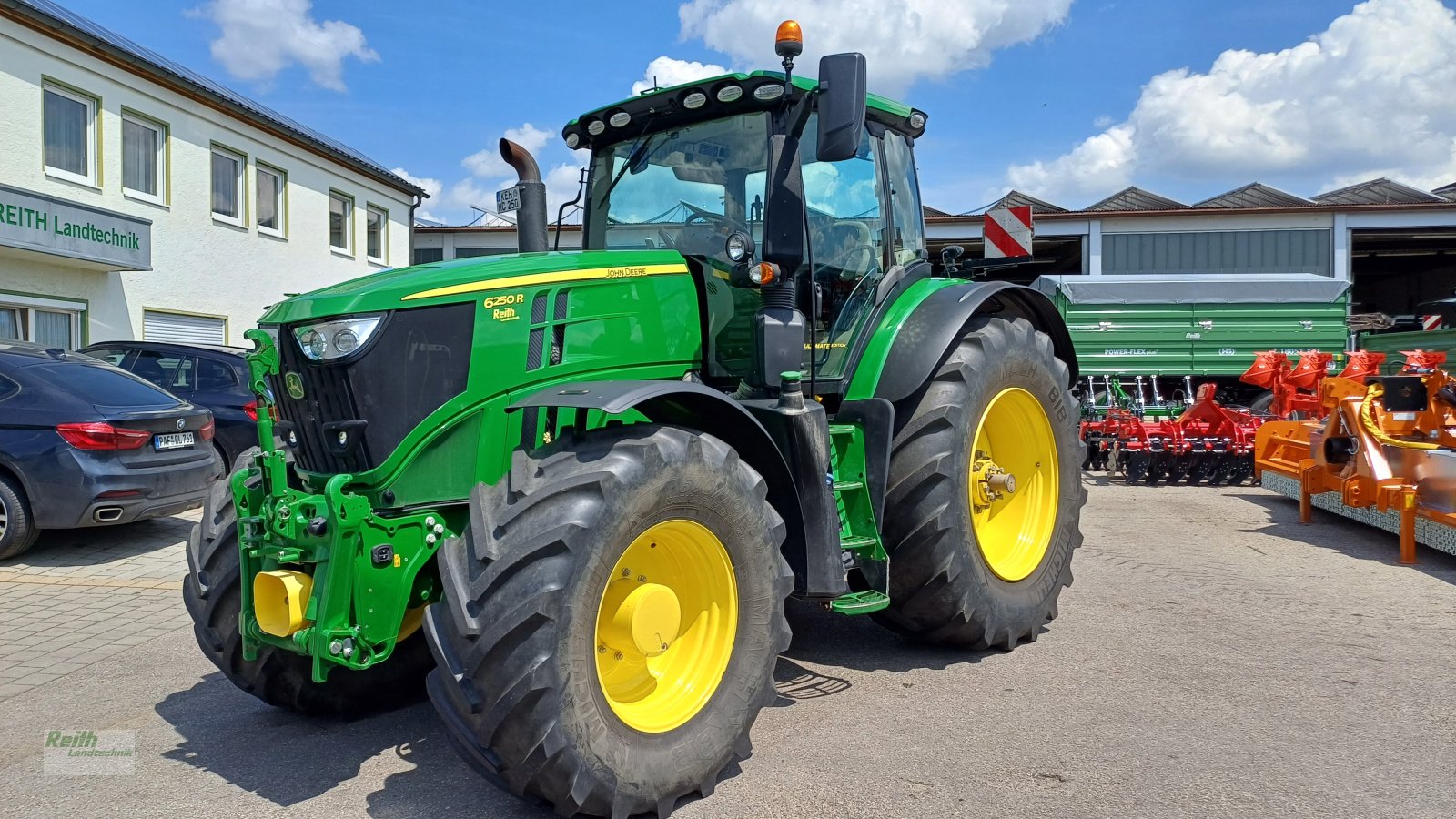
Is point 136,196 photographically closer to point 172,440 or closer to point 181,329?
point 181,329

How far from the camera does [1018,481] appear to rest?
5488 millimetres

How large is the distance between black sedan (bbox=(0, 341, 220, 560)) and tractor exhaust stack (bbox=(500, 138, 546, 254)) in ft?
14.0

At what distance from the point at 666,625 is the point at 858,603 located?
3.35 ft

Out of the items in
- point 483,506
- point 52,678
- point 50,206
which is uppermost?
point 50,206

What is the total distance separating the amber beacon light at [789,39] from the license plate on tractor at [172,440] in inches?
233

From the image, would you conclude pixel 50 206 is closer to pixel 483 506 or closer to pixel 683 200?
pixel 683 200

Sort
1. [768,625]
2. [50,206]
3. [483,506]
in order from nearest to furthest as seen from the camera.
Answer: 1. [483,506]
2. [768,625]
3. [50,206]

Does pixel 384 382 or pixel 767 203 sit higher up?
pixel 767 203

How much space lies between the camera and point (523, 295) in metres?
3.55

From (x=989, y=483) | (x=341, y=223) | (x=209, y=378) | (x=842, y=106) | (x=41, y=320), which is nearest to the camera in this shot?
(x=842, y=106)

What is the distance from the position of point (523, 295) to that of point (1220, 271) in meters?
22.4

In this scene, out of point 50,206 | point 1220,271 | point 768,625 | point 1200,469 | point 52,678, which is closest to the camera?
point 768,625

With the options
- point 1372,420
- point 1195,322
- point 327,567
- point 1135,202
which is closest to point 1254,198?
point 1135,202

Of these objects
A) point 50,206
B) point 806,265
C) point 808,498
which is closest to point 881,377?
point 806,265
